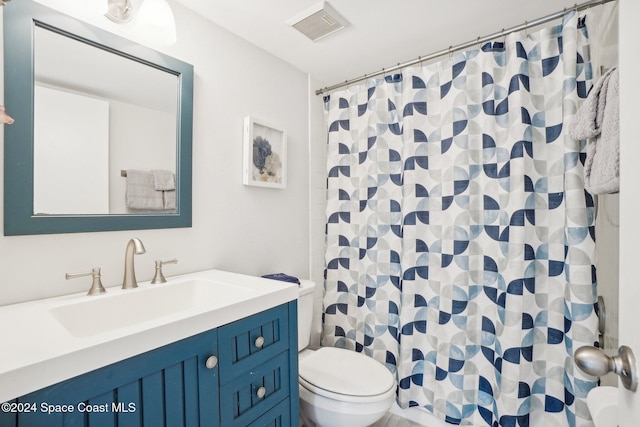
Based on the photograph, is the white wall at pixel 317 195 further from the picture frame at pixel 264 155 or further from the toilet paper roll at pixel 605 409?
the toilet paper roll at pixel 605 409

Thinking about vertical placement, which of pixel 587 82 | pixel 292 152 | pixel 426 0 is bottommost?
pixel 292 152

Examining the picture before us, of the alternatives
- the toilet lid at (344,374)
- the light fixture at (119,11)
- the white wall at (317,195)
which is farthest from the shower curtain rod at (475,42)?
the toilet lid at (344,374)

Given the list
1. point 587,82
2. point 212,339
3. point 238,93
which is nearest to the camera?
point 212,339

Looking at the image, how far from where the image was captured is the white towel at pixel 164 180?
1.30m

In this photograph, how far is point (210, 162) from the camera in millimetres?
1509

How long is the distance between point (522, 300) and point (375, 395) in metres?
0.81

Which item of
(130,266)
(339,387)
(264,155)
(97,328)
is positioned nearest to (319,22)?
(264,155)

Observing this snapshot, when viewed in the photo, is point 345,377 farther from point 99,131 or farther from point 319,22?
point 319,22

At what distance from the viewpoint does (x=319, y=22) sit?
1.52 meters

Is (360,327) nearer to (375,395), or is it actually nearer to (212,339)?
(375,395)

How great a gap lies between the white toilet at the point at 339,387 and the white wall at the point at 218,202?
17.6 inches

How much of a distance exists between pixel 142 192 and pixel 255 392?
2.98 feet

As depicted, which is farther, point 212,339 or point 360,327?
point 360,327

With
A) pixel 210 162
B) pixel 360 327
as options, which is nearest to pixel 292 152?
pixel 210 162
